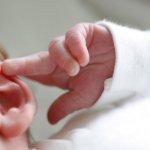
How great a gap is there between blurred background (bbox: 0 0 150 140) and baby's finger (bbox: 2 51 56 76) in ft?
0.55

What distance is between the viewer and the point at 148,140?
459 mm

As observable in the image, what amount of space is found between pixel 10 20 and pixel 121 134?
0.31 meters

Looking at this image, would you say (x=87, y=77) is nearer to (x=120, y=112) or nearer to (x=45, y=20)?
(x=120, y=112)

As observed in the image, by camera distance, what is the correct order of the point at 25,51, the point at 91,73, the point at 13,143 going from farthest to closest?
1. the point at 25,51
2. the point at 91,73
3. the point at 13,143

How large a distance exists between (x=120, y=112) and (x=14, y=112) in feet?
0.52

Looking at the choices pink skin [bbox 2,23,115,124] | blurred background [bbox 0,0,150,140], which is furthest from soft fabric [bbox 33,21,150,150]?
blurred background [bbox 0,0,150,140]

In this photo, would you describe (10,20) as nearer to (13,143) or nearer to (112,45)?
(112,45)

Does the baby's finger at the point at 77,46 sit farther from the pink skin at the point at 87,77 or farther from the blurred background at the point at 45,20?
the blurred background at the point at 45,20

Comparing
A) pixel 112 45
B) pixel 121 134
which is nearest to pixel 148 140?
pixel 121 134

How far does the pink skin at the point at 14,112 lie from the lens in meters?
0.38

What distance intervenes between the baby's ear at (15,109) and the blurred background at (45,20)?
0.63ft

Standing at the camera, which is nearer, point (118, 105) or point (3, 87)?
point (3, 87)

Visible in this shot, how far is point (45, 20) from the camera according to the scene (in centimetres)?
70

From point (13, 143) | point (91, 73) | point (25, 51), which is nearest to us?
point (13, 143)
